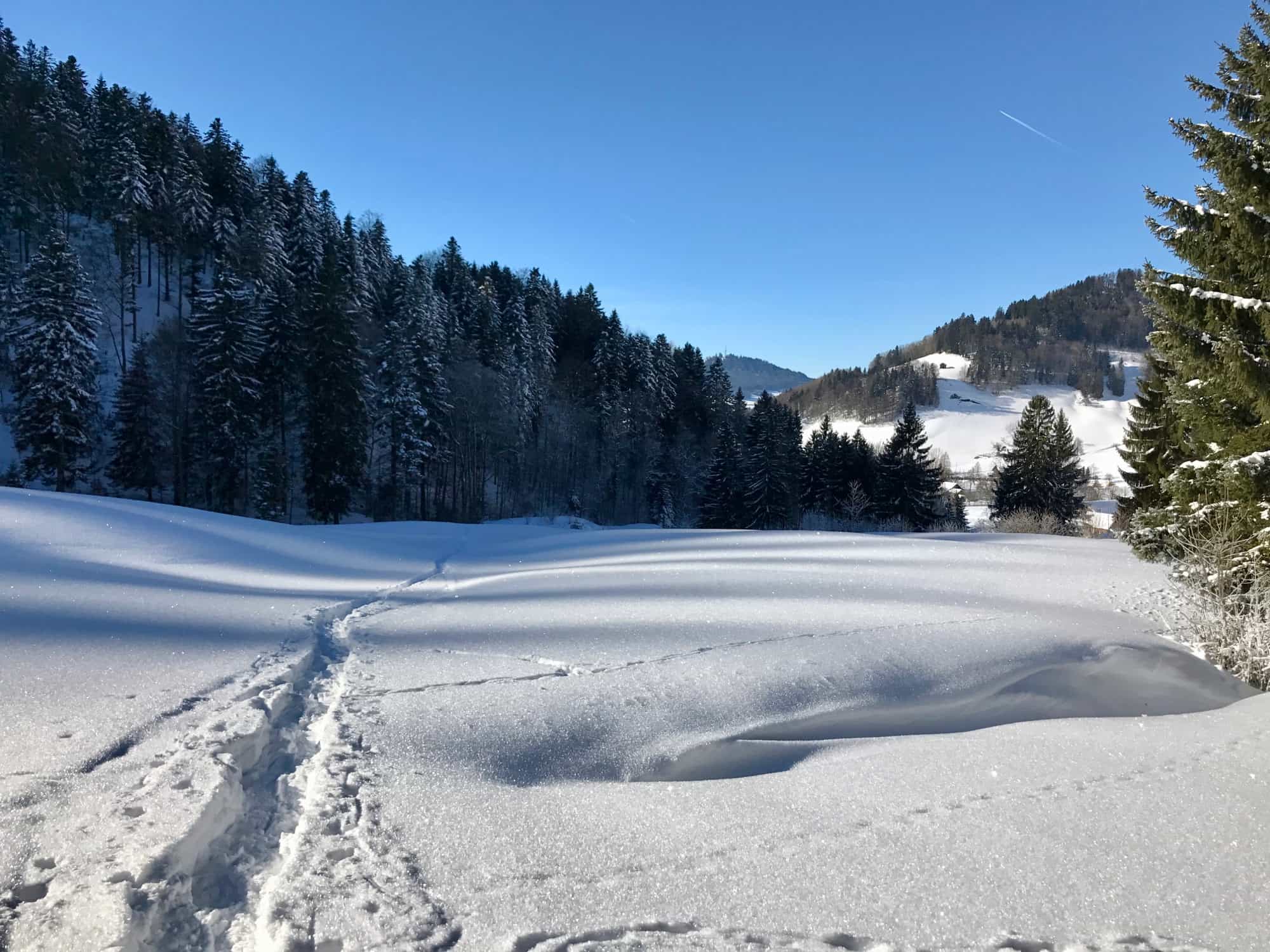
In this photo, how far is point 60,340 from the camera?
83.3 feet

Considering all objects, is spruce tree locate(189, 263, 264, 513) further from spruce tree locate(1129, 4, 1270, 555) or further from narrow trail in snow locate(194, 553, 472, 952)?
spruce tree locate(1129, 4, 1270, 555)

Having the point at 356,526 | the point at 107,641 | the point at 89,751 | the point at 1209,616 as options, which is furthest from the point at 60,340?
the point at 1209,616

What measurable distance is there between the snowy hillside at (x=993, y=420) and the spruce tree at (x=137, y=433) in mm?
86487

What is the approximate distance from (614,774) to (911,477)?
40.4 metres

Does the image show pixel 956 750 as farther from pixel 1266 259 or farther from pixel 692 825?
pixel 1266 259

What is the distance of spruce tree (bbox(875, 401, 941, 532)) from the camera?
40219mm

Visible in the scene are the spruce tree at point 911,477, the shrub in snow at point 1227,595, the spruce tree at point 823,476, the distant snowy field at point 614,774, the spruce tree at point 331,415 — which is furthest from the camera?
the spruce tree at point 823,476

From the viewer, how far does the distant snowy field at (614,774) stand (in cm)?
254

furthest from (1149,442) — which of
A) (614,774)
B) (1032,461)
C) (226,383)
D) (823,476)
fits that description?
(226,383)

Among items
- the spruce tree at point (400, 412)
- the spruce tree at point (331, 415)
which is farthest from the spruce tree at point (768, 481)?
the spruce tree at point (331, 415)

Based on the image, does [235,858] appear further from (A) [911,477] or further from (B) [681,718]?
(A) [911,477]

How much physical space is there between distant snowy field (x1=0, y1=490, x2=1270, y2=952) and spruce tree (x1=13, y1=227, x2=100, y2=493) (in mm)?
22856

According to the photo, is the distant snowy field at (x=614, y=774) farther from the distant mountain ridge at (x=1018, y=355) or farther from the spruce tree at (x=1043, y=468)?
the distant mountain ridge at (x=1018, y=355)

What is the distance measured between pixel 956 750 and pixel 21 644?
265 inches
